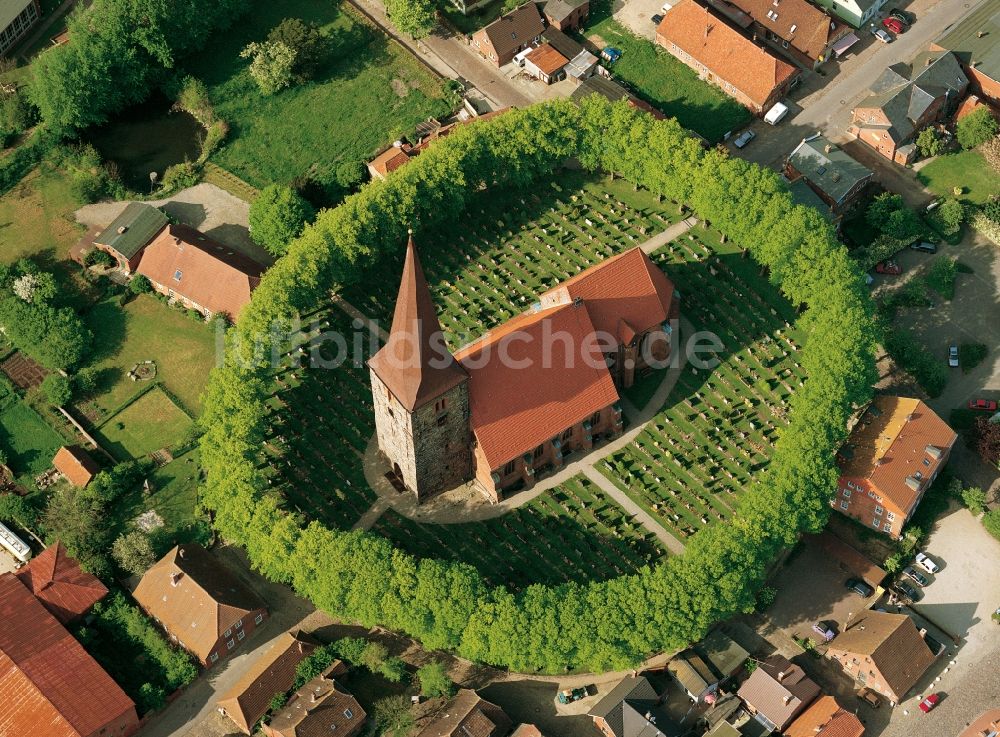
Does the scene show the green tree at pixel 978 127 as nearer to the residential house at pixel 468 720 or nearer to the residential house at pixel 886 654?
the residential house at pixel 886 654

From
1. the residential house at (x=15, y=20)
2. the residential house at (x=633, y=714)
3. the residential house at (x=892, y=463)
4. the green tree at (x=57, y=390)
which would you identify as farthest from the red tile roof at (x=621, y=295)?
the residential house at (x=15, y=20)

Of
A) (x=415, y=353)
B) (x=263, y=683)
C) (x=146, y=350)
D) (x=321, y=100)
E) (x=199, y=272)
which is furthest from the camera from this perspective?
(x=321, y=100)

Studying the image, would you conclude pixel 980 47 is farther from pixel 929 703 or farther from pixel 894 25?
pixel 929 703

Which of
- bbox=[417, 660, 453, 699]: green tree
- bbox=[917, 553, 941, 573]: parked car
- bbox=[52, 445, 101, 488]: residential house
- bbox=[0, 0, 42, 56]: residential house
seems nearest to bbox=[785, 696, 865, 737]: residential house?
bbox=[917, 553, 941, 573]: parked car

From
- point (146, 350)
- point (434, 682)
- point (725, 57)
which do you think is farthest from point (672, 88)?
point (434, 682)

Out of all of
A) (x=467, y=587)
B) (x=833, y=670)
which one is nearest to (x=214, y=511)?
(x=467, y=587)
